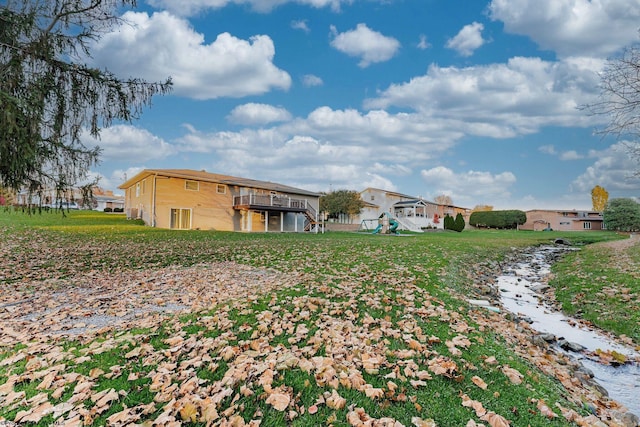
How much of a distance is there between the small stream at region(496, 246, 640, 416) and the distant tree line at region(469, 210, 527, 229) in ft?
156

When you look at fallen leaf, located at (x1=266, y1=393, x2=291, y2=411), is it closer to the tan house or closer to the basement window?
the tan house

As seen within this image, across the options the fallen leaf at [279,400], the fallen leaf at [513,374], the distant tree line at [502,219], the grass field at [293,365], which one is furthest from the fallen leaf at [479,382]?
the distant tree line at [502,219]

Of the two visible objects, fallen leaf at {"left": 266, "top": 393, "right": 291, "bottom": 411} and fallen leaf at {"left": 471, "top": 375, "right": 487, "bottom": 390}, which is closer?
fallen leaf at {"left": 266, "top": 393, "right": 291, "bottom": 411}

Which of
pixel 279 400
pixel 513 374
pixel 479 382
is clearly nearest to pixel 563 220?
pixel 513 374

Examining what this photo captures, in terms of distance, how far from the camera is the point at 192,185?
25344mm

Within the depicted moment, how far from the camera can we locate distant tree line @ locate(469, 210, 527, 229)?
52.7m

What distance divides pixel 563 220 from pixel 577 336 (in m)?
67.4

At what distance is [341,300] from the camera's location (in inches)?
230

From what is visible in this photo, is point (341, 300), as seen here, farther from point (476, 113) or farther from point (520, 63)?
point (476, 113)

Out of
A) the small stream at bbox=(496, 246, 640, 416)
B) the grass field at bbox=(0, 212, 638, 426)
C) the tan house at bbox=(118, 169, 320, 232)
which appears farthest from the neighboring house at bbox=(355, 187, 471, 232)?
the grass field at bbox=(0, 212, 638, 426)

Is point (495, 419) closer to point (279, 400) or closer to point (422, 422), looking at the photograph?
point (422, 422)

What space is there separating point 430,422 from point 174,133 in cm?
2055

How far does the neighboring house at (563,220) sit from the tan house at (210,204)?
48.5 meters

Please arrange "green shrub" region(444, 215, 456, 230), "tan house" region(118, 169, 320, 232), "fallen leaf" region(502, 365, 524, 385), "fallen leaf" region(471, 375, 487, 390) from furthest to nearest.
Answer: "green shrub" region(444, 215, 456, 230)
"tan house" region(118, 169, 320, 232)
"fallen leaf" region(502, 365, 524, 385)
"fallen leaf" region(471, 375, 487, 390)
